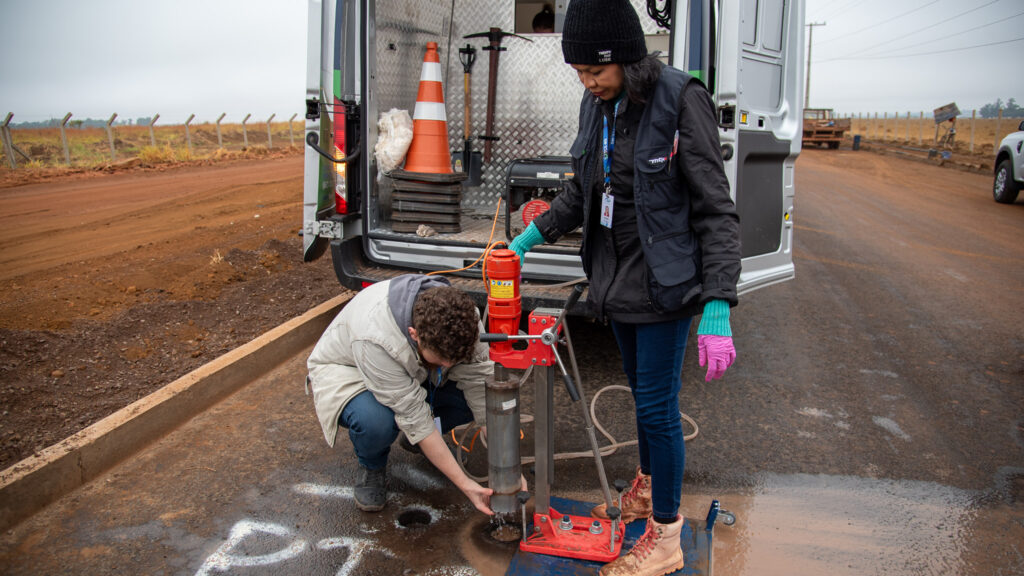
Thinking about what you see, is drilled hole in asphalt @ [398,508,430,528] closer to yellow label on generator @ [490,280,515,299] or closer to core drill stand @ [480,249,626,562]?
core drill stand @ [480,249,626,562]

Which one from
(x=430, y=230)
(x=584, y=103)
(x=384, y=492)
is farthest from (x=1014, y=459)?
(x=430, y=230)

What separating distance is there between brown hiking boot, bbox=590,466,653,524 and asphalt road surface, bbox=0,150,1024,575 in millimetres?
251

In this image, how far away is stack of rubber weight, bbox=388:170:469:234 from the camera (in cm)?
481

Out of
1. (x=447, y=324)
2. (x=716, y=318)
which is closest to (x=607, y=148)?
(x=716, y=318)

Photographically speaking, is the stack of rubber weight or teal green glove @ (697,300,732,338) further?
the stack of rubber weight

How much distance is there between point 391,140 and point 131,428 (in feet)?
8.10

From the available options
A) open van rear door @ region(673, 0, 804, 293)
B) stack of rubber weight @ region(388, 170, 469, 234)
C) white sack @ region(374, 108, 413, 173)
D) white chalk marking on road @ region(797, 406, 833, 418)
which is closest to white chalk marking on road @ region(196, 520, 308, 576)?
stack of rubber weight @ region(388, 170, 469, 234)

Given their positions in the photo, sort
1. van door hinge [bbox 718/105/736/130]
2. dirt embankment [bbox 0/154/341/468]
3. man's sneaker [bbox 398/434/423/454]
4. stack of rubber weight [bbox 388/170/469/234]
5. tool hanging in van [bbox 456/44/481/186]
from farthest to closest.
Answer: tool hanging in van [bbox 456/44/481/186] → stack of rubber weight [bbox 388/170/469/234] → dirt embankment [bbox 0/154/341/468] → van door hinge [bbox 718/105/736/130] → man's sneaker [bbox 398/434/423/454]

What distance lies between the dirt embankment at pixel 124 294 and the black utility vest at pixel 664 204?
2986mm

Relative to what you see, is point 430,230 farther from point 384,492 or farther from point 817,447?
point 817,447

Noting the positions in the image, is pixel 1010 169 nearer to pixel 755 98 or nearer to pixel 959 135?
pixel 755 98

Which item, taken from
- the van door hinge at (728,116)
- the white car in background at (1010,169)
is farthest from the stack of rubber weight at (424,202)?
the white car in background at (1010,169)

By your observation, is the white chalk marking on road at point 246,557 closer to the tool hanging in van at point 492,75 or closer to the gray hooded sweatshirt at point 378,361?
the gray hooded sweatshirt at point 378,361

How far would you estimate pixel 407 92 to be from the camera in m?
5.41
